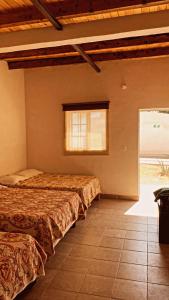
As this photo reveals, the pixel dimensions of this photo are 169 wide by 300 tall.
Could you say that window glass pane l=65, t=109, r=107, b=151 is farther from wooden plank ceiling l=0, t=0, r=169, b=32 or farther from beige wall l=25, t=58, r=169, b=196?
wooden plank ceiling l=0, t=0, r=169, b=32

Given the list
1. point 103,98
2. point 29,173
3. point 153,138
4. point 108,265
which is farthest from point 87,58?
point 153,138

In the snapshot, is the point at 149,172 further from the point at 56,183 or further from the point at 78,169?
the point at 56,183

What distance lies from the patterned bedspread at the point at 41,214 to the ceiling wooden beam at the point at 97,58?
8.68 feet

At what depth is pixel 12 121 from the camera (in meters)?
4.91

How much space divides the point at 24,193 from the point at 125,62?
10.5 feet

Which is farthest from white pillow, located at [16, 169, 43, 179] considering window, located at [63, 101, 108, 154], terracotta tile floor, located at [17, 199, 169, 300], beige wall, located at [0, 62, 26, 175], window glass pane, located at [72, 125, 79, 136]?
terracotta tile floor, located at [17, 199, 169, 300]

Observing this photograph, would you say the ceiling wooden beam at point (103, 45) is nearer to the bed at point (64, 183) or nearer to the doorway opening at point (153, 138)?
the bed at point (64, 183)

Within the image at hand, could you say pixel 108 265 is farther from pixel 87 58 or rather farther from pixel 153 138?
pixel 153 138

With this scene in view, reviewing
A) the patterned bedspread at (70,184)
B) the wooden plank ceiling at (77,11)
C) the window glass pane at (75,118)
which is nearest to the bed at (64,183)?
the patterned bedspread at (70,184)

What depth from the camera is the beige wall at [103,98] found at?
181 inches

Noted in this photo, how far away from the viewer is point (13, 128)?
4.95 metres

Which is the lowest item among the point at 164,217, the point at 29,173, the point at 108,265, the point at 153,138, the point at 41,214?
the point at 108,265

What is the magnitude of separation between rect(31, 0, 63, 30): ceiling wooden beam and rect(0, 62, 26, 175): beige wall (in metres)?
2.11

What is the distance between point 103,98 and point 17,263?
148 inches
